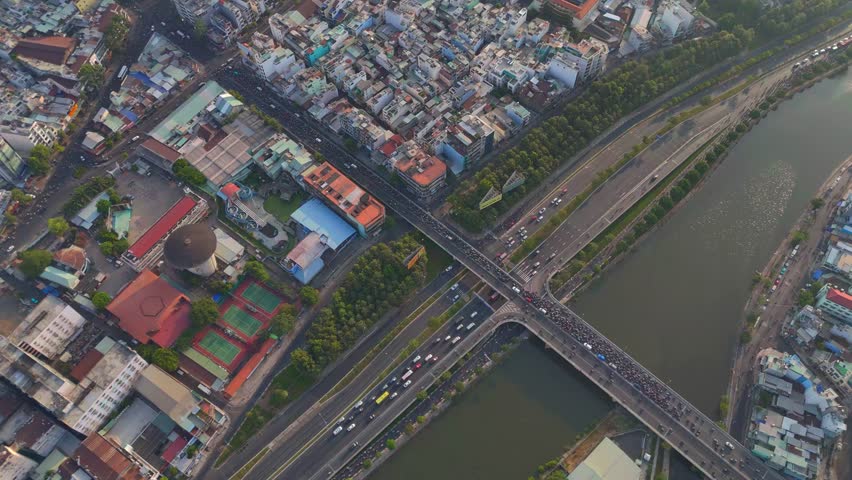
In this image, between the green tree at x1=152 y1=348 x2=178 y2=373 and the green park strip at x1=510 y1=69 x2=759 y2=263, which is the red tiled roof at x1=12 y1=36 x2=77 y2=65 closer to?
the green tree at x1=152 y1=348 x2=178 y2=373

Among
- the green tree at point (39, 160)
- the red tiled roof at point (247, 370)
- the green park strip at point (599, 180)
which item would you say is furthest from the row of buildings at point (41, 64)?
the green park strip at point (599, 180)

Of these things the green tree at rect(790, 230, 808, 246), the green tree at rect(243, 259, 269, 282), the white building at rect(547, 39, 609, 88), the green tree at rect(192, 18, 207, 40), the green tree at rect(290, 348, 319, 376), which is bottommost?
the green tree at rect(290, 348, 319, 376)

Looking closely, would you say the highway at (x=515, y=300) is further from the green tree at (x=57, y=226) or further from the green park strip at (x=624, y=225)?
the green tree at (x=57, y=226)

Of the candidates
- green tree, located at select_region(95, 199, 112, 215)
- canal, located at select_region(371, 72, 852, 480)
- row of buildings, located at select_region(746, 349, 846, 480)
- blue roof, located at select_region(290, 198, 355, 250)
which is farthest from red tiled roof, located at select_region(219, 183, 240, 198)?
row of buildings, located at select_region(746, 349, 846, 480)

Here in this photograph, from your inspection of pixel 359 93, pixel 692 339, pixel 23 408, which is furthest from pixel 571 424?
pixel 23 408

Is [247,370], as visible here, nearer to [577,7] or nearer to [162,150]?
[162,150]

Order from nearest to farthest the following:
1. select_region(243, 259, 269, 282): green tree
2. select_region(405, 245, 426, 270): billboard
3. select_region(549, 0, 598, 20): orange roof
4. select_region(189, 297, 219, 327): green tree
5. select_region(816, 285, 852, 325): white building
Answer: select_region(816, 285, 852, 325): white building, select_region(189, 297, 219, 327): green tree, select_region(405, 245, 426, 270): billboard, select_region(243, 259, 269, 282): green tree, select_region(549, 0, 598, 20): orange roof

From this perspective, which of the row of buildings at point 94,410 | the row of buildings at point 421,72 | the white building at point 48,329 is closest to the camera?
the row of buildings at point 94,410
